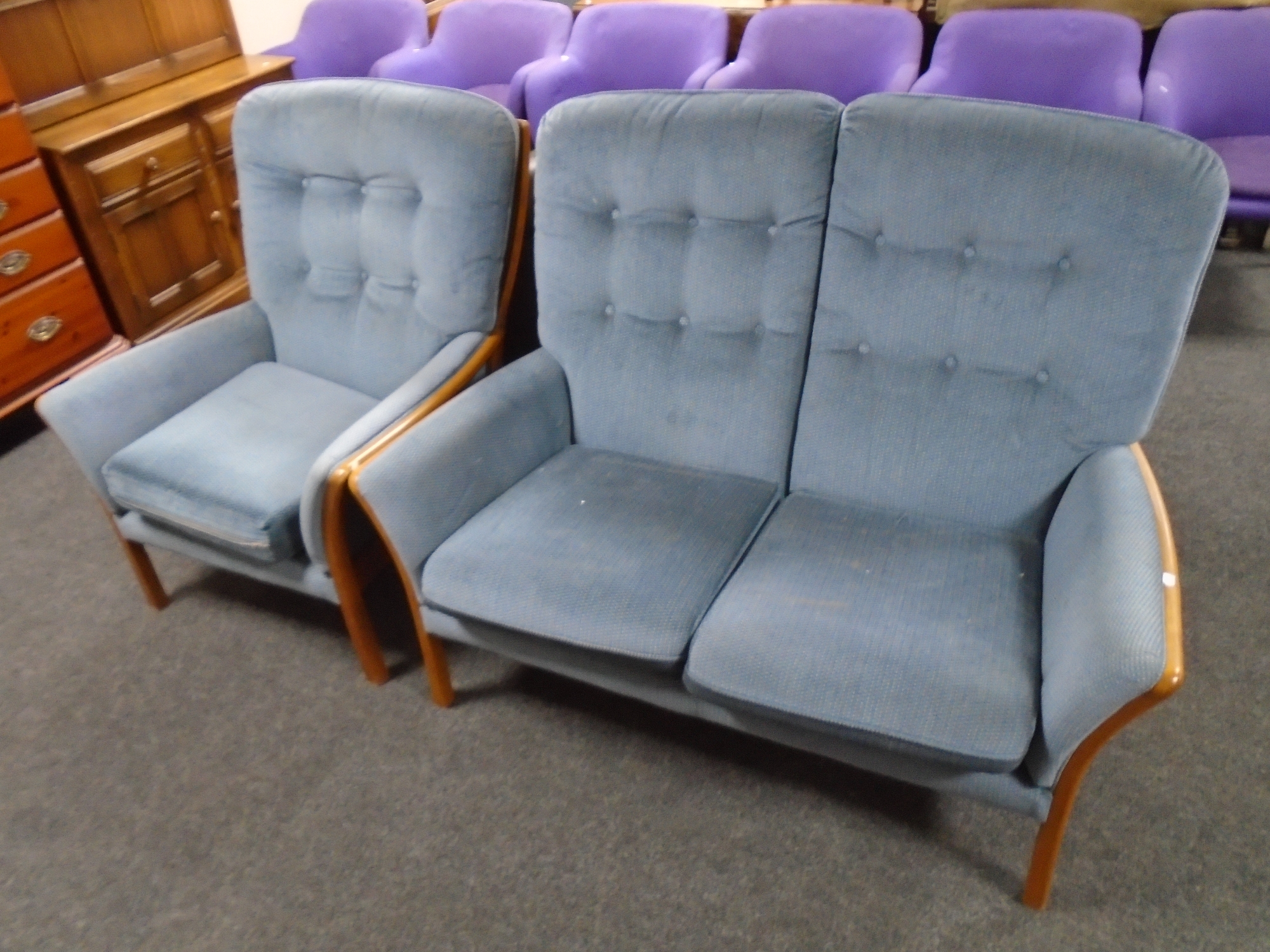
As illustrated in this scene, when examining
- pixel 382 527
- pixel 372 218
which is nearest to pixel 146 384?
pixel 372 218

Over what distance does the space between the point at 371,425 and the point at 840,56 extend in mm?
2317

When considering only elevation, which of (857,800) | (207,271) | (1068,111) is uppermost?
(1068,111)

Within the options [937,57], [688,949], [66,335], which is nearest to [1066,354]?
[688,949]

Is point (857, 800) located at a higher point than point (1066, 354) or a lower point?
lower

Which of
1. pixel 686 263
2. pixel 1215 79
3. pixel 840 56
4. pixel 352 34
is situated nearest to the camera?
pixel 686 263

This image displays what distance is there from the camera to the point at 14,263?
2404 mm

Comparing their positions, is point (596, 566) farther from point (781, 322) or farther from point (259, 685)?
point (259, 685)

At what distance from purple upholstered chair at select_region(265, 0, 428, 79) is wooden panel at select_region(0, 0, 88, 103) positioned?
3.45ft

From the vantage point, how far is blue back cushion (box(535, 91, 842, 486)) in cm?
150

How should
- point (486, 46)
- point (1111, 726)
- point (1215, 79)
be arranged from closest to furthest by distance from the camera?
point (1111, 726)
point (1215, 79)
point (486, 46)

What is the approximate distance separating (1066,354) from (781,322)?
0.46 m

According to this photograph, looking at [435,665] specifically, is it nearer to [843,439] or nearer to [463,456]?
[463,456]

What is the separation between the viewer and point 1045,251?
137cm

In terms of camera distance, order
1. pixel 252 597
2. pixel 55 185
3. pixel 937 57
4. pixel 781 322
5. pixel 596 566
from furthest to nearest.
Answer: pixel 937 57 → pixel 55 185 → pixel 252 597 → pixel 781 322 → pixel 596 566
